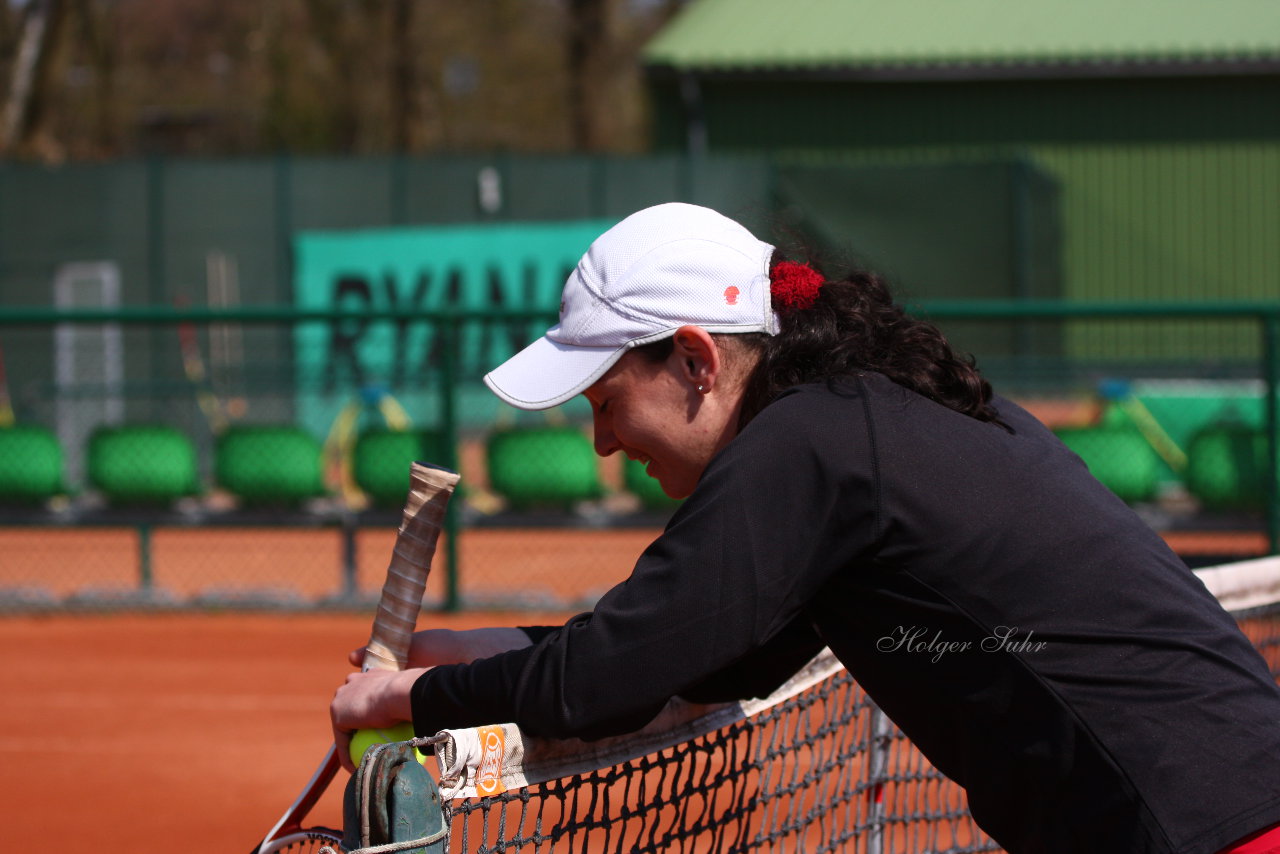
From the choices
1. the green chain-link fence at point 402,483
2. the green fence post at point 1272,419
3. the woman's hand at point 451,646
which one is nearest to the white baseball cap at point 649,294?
the woman's hand at point 451,646

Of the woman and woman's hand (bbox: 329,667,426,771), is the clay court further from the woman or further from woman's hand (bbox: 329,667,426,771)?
the woman

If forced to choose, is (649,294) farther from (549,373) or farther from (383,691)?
(383,691)

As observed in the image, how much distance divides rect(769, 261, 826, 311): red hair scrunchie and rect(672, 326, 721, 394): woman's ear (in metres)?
0.11

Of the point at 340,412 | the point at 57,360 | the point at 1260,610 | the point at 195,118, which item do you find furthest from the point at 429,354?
the point at 195,118

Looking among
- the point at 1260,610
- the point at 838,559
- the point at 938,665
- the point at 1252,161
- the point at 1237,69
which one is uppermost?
the point at 1237,69

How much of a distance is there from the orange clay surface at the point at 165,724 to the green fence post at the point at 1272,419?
13.2ft

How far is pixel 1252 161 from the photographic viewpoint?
782 inches

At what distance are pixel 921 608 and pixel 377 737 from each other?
711 mm

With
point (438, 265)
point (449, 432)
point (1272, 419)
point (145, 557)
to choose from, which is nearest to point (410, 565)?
point (449, 432)

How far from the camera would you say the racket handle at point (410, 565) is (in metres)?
1.86

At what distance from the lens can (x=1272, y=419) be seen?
794cm

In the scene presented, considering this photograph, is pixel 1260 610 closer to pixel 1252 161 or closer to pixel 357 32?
pixel 1252 161

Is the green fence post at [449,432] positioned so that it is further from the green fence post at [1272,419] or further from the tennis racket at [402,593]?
the tennis racket at [402,593]

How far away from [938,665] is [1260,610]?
2.20m
